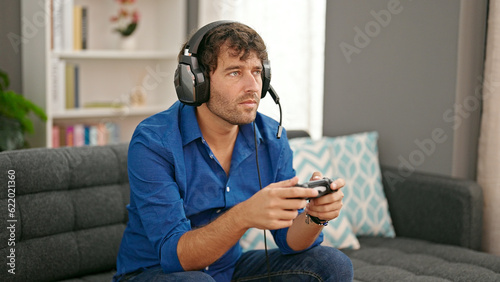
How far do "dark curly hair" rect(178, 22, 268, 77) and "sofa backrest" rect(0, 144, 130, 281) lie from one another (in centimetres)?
61

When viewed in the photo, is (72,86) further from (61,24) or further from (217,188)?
(217,188)

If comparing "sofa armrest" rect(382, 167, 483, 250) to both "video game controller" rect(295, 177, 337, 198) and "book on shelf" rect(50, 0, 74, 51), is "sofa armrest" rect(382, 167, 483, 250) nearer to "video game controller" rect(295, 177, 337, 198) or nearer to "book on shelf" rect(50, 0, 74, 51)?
"video game controller" rect(295, 177, 337, 198)

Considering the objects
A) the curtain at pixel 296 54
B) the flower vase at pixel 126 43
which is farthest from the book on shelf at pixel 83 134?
the curtain at pixel 296 54

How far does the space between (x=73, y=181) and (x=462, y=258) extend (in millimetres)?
1303

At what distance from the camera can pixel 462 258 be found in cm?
196

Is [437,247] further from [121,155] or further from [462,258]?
[121,155]

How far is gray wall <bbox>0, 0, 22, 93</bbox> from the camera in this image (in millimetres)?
3115

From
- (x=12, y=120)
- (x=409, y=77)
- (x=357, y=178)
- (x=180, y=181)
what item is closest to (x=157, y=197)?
(x=180, y=181)

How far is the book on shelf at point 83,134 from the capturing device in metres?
3.32

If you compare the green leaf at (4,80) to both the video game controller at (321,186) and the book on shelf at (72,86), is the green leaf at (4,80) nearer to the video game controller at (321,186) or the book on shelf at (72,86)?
the book on shelf at (72,86)

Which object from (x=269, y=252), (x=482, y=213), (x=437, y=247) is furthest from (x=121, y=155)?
(x=482, y=213)

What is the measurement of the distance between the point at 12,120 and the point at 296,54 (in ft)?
4.84

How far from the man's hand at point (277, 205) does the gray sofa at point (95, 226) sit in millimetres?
694

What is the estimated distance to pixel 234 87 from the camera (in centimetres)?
146
